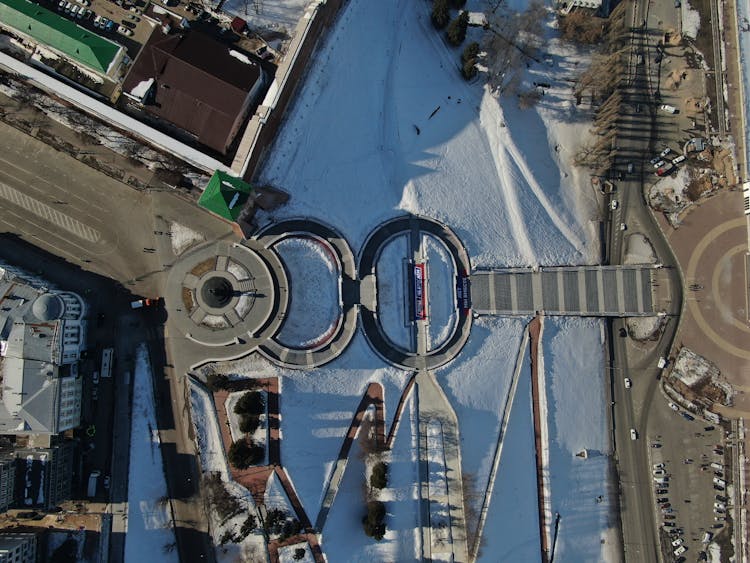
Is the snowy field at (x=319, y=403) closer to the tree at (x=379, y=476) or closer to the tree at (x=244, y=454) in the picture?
the tree at (x=244, y=454)

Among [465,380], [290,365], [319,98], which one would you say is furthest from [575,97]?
[290,365]

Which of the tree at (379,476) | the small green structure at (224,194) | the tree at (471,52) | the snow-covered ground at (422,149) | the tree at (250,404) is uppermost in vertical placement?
the tree at (471,52)

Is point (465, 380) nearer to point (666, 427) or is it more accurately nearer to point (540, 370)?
point (540, 370)

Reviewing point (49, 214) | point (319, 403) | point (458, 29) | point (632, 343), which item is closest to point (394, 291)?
point (319, 403)

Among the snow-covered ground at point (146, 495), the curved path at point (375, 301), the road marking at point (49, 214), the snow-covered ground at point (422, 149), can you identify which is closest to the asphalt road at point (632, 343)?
the snow-covered ground at point (422, 149)

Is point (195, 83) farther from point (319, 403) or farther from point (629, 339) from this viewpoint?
point (629, 339)
